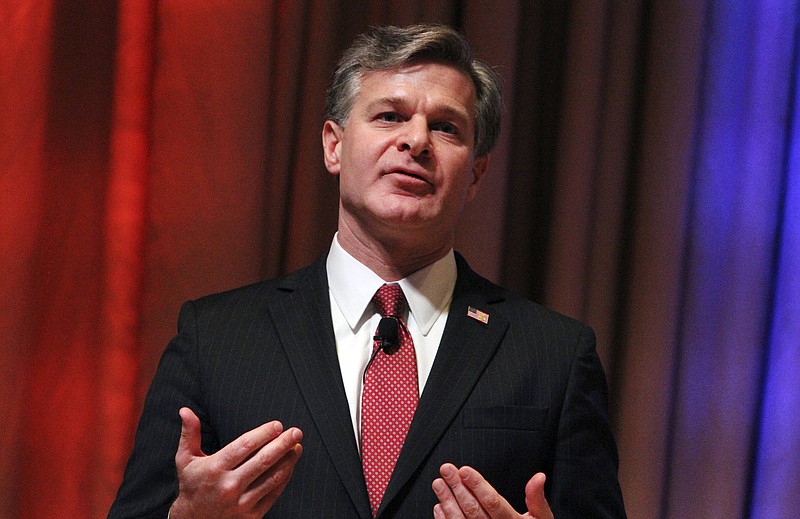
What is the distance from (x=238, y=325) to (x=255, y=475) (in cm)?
51

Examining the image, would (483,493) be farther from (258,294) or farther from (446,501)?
(258,294)

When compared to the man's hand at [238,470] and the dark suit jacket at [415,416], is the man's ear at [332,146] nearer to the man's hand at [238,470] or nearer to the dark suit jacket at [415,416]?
the dark suit jacket at [415,416]

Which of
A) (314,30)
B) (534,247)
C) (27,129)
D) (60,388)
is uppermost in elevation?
(314,30)

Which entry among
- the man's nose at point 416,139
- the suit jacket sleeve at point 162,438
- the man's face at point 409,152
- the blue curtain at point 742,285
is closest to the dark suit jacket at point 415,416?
the suit jacket sleeve at point 162,438

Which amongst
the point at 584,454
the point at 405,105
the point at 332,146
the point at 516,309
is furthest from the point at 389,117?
the point at 584,454

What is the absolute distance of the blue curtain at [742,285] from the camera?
2.62m

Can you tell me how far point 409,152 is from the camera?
1962mm

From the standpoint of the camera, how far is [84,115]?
2398 millimetres

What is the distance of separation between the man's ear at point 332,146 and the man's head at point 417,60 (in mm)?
19

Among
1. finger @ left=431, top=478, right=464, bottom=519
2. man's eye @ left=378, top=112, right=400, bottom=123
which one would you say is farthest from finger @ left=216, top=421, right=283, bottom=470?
man's eye @ left=378, top=112, right=400, bottom=123

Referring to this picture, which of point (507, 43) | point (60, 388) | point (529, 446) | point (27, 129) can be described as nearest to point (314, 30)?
point (507, 43)

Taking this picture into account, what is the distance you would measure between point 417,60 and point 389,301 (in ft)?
1.74

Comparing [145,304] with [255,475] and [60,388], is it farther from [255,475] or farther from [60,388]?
[255,475]

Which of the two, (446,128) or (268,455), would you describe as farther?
(446,128)
